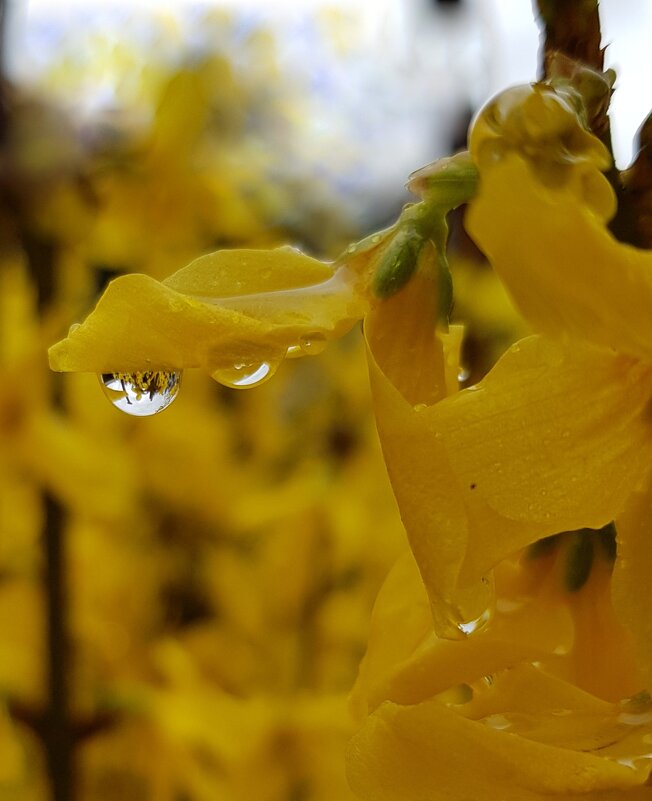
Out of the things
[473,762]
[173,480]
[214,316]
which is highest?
[173,480]

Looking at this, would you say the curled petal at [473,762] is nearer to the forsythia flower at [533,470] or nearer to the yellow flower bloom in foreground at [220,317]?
the forsythia flower at [533,470]

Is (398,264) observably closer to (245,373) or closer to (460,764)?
(245,373)

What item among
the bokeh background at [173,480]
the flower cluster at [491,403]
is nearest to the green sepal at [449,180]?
the flower cluster at [491,403]

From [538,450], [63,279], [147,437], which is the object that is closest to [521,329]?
[147,437]

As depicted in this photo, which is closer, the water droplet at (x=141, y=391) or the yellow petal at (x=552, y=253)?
the yellow petal at (x=552, y=253)

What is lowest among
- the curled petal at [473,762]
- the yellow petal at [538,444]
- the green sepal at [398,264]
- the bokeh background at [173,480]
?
the curled petal at [473,762]

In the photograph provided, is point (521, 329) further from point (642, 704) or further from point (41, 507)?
point (642, 704)

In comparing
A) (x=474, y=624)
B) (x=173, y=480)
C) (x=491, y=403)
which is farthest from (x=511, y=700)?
(x=173, y=480)
